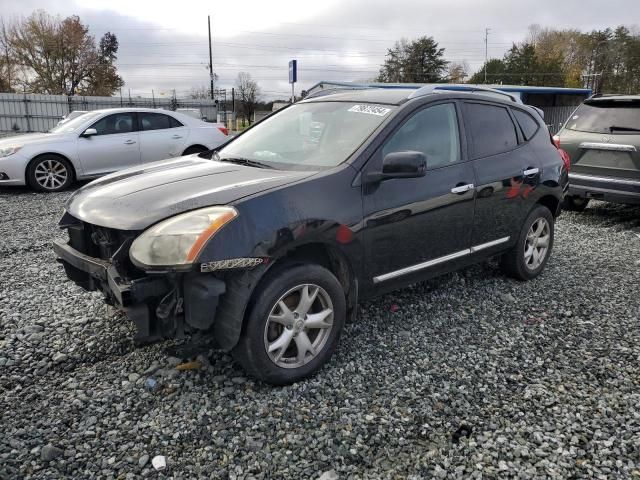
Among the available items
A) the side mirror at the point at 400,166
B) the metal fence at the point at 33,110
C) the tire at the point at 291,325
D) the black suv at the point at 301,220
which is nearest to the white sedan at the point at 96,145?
the black suv at the point at 301,220

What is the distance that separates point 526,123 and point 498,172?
90cm

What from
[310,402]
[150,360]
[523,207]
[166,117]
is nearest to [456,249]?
[523,207]

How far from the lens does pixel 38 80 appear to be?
4466cm

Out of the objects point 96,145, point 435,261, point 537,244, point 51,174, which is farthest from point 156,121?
point 435,261

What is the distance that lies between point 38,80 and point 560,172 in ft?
163

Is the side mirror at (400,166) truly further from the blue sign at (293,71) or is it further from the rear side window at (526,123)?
the blue sign at (293,71)

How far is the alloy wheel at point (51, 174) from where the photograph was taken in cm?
909

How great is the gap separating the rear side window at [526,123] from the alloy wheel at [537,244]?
800mm

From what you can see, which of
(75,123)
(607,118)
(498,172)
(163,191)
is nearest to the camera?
(163,191)

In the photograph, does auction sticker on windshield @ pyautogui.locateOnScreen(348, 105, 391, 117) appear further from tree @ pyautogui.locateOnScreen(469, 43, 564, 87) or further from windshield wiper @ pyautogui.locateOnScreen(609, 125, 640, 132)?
tree @ pyautogui.locateOnScreen(469, 43, 564, 87)

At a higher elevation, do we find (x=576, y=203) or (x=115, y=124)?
(x=115, y=124)

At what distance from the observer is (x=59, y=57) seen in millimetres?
45375

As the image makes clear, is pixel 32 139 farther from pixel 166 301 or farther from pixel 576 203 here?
pixel 576 203

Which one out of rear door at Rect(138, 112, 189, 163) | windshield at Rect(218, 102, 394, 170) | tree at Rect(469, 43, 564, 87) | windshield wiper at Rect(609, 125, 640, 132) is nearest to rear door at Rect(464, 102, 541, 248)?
windshield at Rect(218, 102, 394, 170)
